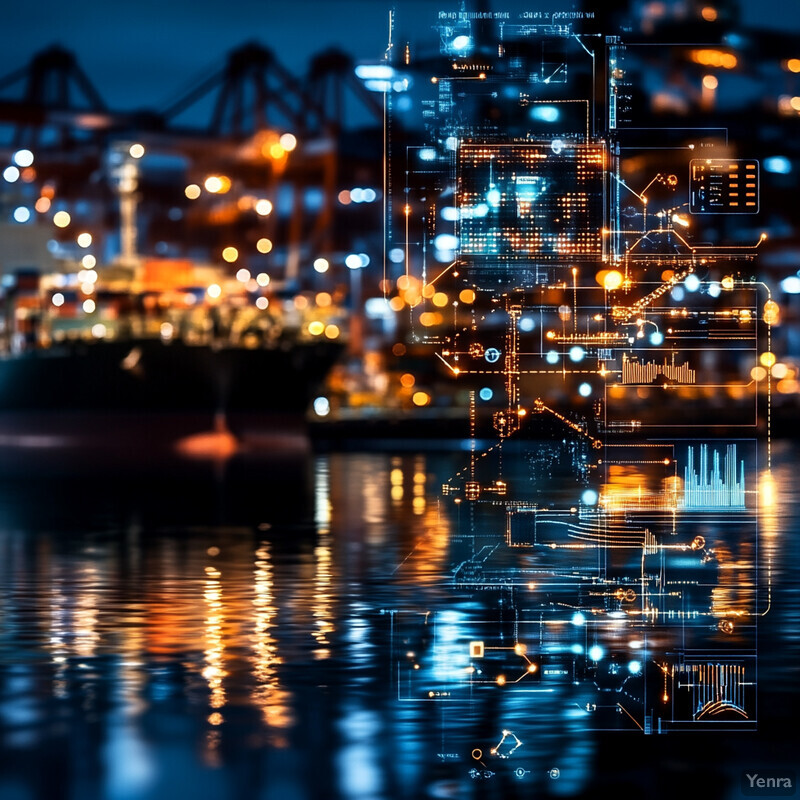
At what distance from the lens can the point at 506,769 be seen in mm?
8203

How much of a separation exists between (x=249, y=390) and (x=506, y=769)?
5233cm

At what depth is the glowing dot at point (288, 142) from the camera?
263 ft

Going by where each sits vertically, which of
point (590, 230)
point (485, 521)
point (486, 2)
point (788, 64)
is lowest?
point (485, 521)

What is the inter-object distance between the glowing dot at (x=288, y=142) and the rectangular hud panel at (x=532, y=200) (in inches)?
2315

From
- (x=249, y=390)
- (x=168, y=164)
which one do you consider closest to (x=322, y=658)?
(x=249, y=390)

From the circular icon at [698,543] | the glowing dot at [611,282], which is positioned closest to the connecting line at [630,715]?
the glowing dot at [611,282]

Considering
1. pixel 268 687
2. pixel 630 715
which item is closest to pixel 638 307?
pixel 268 687

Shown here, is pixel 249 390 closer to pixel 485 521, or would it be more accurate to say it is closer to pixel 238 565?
pixel 485 521

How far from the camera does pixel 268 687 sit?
1058cm

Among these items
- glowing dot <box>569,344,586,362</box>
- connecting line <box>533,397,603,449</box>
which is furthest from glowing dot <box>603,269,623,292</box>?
connecting line <box>533,397,603,449</box>

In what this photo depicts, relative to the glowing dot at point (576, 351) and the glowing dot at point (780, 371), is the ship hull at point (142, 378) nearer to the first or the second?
the glowing dot at point (576, 351)

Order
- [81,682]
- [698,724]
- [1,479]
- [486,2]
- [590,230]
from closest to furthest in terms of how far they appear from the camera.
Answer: [698,724], [81,682], [590,230], [486,2], [1,479]

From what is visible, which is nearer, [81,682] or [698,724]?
[698,724]

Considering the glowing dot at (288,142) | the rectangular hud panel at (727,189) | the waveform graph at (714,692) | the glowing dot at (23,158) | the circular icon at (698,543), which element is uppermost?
the glowing dot at (288,142)
